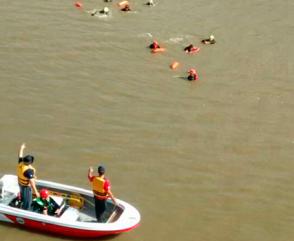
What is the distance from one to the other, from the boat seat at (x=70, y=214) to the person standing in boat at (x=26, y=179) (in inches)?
36.3

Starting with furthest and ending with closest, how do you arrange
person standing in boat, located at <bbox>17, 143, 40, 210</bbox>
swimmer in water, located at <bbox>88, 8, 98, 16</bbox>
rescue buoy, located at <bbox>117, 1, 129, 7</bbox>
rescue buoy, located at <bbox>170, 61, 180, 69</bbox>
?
rescue buoy, located at <bbox>117, 1, 129, 7</bbox>
swimmer in water, located at <bbox>88, 8, 98, 16</bbox>
rescue buoy, located at <bbox>170, 61, 180, 69</bbox>
person standing in boat, located at <bbox>17, 143, 40, 210</bbox>

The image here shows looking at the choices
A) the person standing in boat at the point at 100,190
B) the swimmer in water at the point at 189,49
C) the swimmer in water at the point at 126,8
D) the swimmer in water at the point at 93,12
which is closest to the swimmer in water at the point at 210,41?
the swimmer in water at the point at 189,49

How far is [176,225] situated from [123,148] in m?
4.03

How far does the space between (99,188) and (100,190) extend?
69 millimetres

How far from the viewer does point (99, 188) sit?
648 inches

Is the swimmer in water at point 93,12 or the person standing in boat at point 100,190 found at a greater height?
the swimmer in water at point 93,12

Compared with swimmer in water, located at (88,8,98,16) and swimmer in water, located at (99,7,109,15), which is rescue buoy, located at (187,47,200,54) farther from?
swimmer in water, located at (88,8,98,16)

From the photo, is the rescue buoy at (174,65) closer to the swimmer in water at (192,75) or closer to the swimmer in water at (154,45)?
the swimmer in water at (192,75)

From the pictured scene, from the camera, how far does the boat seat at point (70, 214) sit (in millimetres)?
16953

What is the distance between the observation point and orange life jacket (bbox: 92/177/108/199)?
645 inches

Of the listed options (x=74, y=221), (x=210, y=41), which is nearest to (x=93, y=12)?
(x=210, y=41)

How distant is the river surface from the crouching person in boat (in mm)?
676

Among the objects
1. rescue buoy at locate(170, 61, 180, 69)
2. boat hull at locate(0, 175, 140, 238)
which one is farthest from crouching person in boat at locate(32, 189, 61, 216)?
rescue buoy at locate(170, 61, 180, 69)

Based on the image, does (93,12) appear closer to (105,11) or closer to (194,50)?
(105,11)
